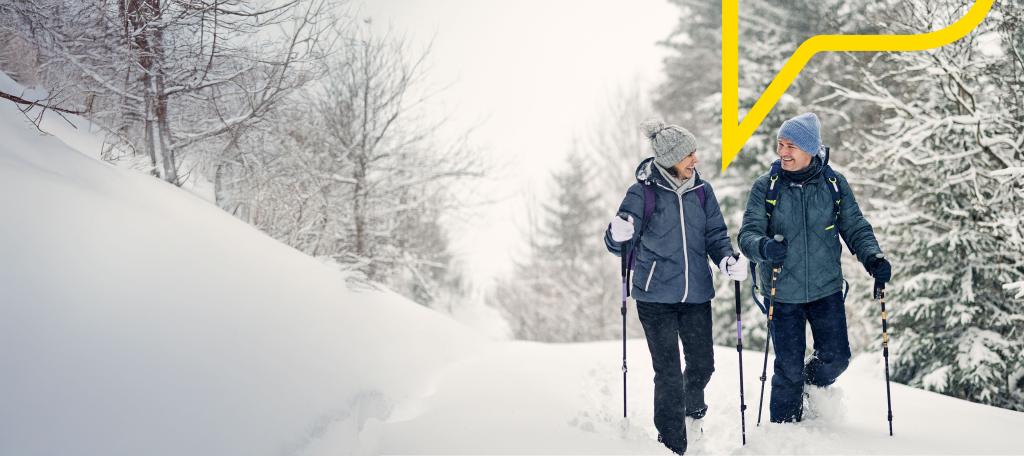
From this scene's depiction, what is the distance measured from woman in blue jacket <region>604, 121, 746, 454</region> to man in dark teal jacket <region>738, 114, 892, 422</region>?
0.31 m

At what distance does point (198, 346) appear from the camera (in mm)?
2904

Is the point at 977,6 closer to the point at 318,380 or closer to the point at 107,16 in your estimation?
the point at 318,380

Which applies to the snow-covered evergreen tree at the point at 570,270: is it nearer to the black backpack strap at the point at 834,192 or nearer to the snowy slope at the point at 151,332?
the black backpack strap at the point at 834,192

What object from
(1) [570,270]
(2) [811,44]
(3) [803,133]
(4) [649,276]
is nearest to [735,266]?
(4) [649,276]

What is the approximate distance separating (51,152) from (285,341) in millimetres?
1833

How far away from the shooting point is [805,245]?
154 inches

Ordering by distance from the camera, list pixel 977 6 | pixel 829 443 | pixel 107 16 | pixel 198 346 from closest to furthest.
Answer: pixel 198 346 < pixel 829 443 < pixel 107 16 < pixel 977 6

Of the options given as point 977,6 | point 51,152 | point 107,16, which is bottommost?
point 51,152

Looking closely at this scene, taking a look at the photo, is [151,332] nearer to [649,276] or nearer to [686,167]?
[649,276]

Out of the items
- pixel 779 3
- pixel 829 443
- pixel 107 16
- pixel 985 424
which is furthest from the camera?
pixel 779 3

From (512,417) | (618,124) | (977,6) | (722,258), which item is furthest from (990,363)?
(618,124)

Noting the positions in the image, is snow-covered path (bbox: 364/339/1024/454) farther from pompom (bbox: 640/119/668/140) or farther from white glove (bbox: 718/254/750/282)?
pompom (bbox: 640/119/668/140)

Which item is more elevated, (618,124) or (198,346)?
(618,124)

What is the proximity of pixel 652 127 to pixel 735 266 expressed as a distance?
1.04 m
